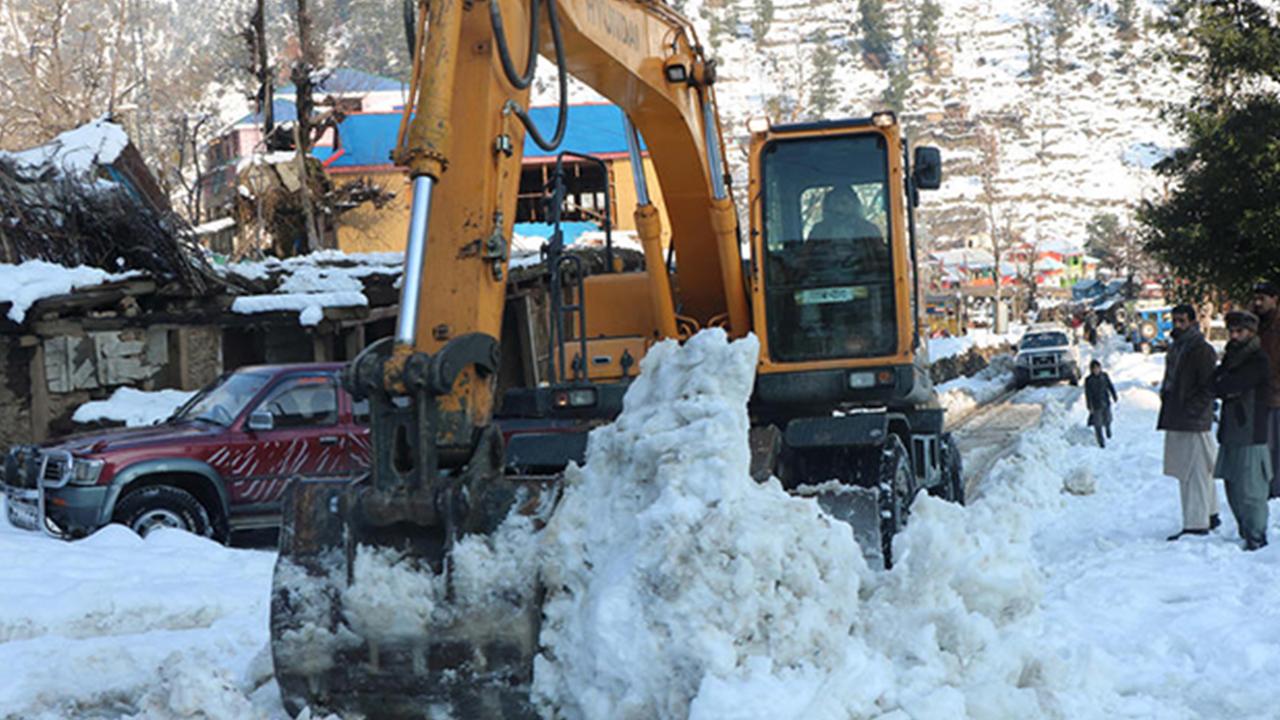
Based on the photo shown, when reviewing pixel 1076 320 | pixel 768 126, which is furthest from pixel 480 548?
pixel 1076 320

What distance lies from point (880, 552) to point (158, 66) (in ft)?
243

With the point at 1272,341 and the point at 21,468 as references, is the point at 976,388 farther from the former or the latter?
the point at 21,468

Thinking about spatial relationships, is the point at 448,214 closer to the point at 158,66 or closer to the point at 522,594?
the point at 522,594

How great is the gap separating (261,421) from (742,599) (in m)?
8.16

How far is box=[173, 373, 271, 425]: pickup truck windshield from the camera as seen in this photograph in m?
12.6

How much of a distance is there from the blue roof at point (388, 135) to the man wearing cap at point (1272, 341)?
2907 centimetres

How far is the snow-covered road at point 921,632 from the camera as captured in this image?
206 inches

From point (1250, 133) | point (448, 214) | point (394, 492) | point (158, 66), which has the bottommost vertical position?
point (394, 492)

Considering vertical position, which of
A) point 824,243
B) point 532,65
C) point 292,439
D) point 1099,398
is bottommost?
point 1099,398

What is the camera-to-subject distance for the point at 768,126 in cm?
961

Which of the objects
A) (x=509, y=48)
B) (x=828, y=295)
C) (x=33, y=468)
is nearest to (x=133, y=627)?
(x=509, y=48)

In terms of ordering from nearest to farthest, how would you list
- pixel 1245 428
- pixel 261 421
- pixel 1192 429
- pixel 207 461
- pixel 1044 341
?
pixel 1245 428 < pixel 1192 429 < pixel 207 461 < pixel 261 421 < pixel 1044 341

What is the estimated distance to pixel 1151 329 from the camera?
63.4 m

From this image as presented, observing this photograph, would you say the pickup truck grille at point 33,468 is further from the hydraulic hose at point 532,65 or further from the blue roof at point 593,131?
the blue roof at point 593,131
